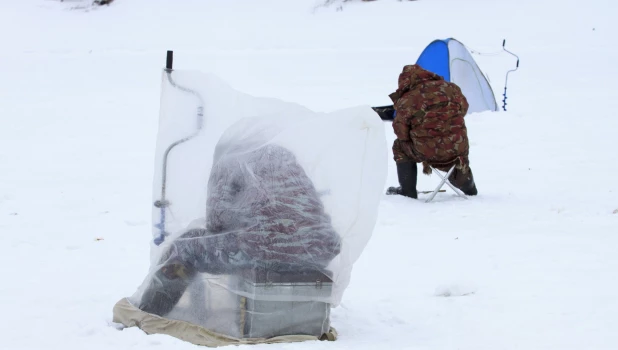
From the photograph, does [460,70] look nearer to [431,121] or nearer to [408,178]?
[408,178]

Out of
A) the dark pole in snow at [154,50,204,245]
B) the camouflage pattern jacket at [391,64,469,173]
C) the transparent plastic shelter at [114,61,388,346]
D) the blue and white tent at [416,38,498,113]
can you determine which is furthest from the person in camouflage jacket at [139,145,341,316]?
the blue and white tent at [416,38,498,113]

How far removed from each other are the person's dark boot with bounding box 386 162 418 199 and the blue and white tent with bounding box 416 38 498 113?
5612 millimetres

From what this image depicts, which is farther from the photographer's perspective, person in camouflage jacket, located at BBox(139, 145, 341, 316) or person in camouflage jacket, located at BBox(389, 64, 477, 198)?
person in camouflage jacket, located at BBox(389, 64, 477, 198)

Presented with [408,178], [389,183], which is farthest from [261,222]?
[389,183]

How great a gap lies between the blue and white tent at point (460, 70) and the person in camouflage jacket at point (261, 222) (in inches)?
392

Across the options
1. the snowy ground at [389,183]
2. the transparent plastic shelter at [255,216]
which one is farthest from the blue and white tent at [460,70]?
the transparent plastic shelter at [255,216]

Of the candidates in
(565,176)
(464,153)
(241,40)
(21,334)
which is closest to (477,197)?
(464,153)

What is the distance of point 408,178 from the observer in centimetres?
844

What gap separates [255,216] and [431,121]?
163 inches

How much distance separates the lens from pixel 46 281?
5.31m

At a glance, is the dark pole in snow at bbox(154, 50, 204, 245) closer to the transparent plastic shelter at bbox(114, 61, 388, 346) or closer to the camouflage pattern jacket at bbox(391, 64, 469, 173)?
the transparent plastic shelter at bbox(114, 61, 388, 346)

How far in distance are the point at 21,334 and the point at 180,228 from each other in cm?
90

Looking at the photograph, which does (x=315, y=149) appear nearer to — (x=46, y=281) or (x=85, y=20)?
(x=46, y=281)

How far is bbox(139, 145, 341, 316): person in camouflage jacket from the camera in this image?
13.5 ft
